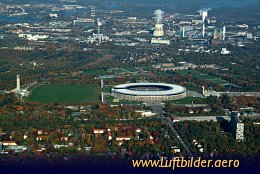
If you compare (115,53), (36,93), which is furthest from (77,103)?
(115,53)

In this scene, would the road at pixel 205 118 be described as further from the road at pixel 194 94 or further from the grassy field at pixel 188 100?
the road at pixel 194 94

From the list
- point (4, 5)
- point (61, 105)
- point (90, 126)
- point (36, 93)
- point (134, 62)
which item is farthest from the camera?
point (4, 5)

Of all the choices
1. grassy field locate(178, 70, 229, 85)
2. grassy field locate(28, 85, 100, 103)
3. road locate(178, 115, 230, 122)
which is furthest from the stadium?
grassy field locate(178, 70, 229, 85)

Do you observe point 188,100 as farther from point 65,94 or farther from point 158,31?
point 158,31

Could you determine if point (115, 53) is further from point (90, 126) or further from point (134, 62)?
point (90, 126)

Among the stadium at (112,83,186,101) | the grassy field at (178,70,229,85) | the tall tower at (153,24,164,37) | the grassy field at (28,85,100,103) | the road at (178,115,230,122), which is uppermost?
the tall tower at (153,24,164,37)

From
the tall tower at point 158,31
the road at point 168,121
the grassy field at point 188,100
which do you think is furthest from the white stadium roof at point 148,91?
the tall tower at point 158,31

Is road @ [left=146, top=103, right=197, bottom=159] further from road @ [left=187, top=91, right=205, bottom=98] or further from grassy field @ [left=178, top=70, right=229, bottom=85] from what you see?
grassy field @ [left=178, top=70, right=229, bottom=85]
